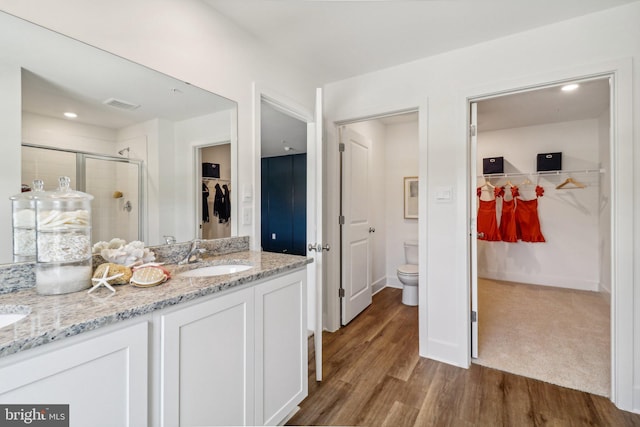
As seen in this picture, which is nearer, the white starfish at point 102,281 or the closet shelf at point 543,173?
the white starfish at point 102,281

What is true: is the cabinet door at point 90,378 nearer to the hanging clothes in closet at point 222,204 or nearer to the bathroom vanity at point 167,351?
the bathroom vanity at point 167,351

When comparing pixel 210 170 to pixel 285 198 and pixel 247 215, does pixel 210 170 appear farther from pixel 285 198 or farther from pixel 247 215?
pixel 285 198

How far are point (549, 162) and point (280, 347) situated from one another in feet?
15.0

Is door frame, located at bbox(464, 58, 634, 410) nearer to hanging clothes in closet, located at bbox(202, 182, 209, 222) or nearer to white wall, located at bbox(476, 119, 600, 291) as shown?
hanging clothes in closet, located at bbox(202, 182, 209, 222)

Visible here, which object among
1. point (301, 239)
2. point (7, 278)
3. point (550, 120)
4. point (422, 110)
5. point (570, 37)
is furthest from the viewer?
point (301, 239)

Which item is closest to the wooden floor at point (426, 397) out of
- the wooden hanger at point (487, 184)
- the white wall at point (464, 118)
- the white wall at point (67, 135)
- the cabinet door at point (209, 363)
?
the white wall at point (464, 118)

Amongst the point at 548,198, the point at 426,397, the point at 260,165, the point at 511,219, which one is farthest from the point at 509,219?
the point at 260,165

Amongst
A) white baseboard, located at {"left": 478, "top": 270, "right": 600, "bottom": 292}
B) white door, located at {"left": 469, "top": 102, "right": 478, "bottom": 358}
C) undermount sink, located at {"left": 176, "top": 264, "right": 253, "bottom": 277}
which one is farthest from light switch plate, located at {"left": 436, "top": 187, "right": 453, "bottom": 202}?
white baseboard, located at {"left": 478, "top": 270, "right": 600, "bottom": 292}

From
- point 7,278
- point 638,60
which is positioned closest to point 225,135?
point 7,278

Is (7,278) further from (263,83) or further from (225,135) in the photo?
(263,83)

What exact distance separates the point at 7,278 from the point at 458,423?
225 cm

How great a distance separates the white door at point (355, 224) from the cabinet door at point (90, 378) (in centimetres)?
213

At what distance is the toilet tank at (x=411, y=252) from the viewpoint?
3746 mm

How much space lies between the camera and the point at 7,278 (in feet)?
3.33
